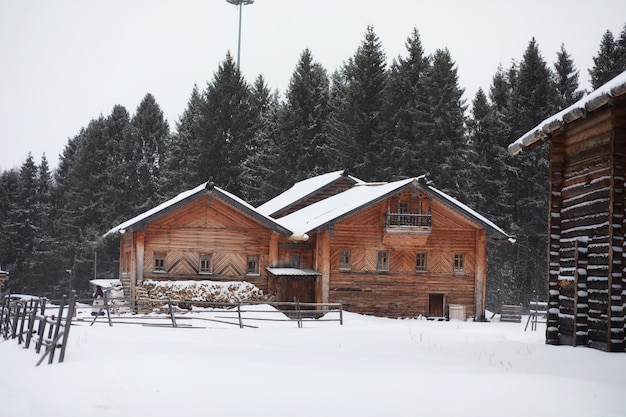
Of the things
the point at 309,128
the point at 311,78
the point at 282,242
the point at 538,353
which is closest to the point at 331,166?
the point at 309,128

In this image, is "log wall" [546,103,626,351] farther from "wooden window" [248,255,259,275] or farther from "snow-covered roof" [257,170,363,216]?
"snow-covered roof" [257,170,363,216]

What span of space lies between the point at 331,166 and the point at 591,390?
163 ft

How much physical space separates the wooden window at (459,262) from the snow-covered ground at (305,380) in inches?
766

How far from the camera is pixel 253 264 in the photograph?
4000 centimetres

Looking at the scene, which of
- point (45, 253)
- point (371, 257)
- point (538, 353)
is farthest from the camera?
point (45, 253)

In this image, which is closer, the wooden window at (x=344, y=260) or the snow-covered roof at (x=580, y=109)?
the snow-covered roof at (x=580, y=109)

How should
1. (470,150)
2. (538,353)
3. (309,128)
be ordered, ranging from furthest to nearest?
(309,128) → (470,150) → (538,353)

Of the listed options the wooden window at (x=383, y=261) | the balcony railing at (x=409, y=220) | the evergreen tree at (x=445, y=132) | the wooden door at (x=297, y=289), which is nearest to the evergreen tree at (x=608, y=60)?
the evergreen tree at (x=445, y=132)

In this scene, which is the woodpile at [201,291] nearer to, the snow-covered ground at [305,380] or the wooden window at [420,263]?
the wooden window at [420,263]

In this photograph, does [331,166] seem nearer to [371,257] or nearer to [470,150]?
[470,150]

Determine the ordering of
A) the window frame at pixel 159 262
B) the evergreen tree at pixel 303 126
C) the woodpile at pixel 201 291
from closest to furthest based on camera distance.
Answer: the woodpile at pixel 201 291 < the window frame at pixel 159 262 < the evergreen tree at pixel 303 126

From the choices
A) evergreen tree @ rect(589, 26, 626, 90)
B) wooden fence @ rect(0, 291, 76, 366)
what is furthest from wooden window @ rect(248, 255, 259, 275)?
evergreen tree @ rect(589, 26, 626, 90)

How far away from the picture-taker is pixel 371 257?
131ft

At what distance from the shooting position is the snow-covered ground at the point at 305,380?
1261 centimetres
